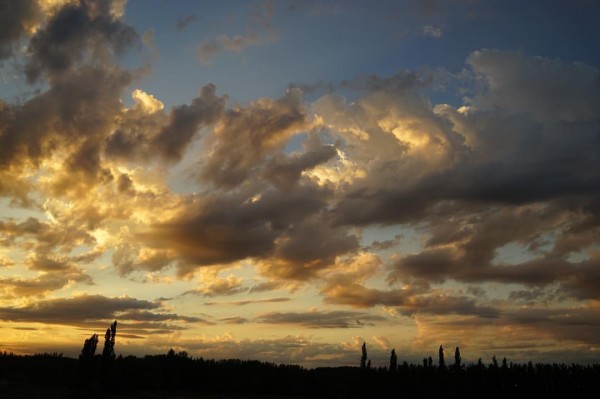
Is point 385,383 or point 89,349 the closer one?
point 89,349

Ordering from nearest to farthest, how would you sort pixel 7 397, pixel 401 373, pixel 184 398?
pixel 7 397, pixel 184 398, pixel 401 373

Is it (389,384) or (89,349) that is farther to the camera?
(389,384)

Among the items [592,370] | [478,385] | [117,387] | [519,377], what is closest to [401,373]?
[478,385]

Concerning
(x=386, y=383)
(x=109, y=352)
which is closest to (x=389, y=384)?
(x=386, y=383)

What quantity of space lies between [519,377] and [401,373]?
41.5 m

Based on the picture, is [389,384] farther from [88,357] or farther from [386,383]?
[88,357]

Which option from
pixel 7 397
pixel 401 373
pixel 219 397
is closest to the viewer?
pixel 7 397

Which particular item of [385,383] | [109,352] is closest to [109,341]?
[109,352]

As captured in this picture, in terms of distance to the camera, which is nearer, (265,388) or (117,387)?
(117,387)

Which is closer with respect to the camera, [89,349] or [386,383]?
[89,349]

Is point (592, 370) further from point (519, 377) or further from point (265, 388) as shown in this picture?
point (265, 388)

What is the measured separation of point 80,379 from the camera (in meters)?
171

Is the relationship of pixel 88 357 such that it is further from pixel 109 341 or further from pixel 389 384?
pixel 389 384

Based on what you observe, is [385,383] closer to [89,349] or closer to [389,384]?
[389,384]
